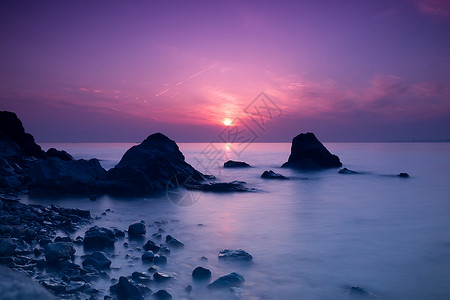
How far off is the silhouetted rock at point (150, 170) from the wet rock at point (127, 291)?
44.0 ft

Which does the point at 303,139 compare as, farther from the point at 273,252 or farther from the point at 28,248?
the point at 28,248

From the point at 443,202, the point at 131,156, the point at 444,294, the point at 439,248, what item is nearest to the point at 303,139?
the point at 443,202

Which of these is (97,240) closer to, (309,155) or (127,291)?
(127,291)

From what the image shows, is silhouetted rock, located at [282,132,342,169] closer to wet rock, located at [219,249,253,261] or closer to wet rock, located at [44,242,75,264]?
wet rock, located at [219,249,253,261]

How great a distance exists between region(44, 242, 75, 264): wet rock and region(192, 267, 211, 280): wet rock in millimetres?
2690

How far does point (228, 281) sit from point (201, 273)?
2.13 ft

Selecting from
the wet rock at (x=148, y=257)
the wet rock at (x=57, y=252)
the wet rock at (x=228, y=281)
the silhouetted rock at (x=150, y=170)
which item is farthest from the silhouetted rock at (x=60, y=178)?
the wet rock at (x=228, y=281)

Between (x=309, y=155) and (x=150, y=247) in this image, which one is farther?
(x=309, y=155)

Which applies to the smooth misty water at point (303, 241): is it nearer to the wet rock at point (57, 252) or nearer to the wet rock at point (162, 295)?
the wet rock at point (162, 295)

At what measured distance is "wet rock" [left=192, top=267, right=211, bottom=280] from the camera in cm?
582

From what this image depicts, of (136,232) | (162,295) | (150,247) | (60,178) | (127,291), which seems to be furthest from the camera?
(60,178)

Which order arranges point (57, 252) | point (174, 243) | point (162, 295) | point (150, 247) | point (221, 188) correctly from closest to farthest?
point (162, 295)
point (57, 252)
point (150, 247)
point (174, 243)
point (221, 188)

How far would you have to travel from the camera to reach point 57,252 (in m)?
5.79

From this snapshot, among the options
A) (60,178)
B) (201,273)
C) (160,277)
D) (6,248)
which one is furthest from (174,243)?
(60,178)
